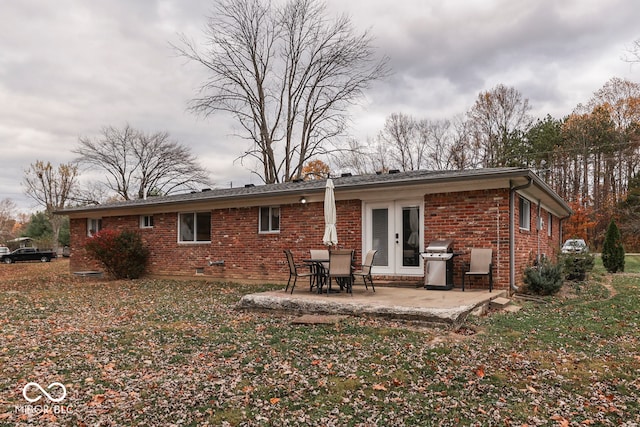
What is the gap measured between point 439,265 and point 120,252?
10.3m

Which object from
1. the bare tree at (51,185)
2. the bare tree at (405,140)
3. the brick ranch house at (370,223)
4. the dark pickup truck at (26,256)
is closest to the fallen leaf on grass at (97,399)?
the brick ranch house at (370,223)

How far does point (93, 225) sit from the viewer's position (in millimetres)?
16922

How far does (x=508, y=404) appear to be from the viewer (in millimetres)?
3486

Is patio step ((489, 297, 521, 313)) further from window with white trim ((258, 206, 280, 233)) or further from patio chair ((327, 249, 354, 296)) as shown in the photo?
window with white trim ((258, 206, 280, 233))

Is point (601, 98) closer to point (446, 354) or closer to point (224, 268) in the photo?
point (224, 268)

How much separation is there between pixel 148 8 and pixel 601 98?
27.1 meters

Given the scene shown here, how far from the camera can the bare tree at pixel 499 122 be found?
26.4 metres

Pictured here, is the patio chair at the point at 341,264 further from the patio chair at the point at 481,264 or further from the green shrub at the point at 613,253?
the green shrub at the point at 613,253

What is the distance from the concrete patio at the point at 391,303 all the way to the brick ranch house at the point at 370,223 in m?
1.10

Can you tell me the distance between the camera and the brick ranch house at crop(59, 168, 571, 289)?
8.76 metres

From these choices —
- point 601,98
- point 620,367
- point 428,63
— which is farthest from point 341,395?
point 601,98

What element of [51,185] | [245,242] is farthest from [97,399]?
[51,185]

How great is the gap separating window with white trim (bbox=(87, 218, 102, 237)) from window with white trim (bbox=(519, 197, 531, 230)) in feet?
48.2

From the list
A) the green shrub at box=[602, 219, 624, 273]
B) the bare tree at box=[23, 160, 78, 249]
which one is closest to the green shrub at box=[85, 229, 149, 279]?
the green shrub at box=[602, 219, 624, 273]
